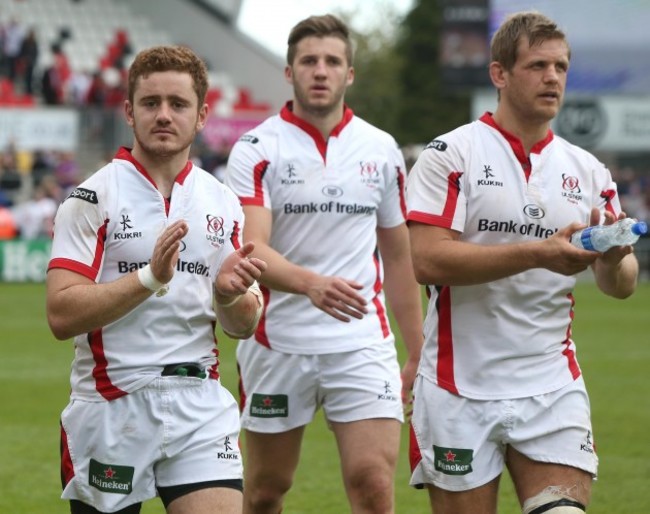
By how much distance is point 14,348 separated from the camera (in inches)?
653

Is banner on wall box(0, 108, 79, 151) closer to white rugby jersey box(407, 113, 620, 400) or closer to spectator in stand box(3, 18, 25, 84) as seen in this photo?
spectator in stand box(3, 18, 25, 84)

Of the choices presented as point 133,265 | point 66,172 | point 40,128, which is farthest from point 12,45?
point 133,265

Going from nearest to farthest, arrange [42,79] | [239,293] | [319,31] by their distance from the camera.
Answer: [239,293], [319,31], [42,79]

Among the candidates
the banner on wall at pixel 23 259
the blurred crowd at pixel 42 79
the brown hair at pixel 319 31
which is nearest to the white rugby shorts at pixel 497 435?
the brown hair at pixel 319 31

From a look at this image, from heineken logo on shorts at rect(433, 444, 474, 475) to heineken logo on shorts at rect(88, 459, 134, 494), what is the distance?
3.95 ft

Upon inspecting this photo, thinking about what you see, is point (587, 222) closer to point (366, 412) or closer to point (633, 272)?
point (633, 272)

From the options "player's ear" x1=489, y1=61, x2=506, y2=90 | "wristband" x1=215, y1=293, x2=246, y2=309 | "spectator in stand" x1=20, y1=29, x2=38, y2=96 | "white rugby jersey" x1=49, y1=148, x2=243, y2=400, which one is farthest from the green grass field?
"spectator in stand" x1=20, y1=29, x2=38, y2=96

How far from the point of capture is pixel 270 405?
679 cm

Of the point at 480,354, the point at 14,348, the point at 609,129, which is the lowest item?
the point at 14,348

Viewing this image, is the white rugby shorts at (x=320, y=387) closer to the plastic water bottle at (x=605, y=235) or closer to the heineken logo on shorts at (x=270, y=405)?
the heineken logo on shorts at (x=270, y=405)

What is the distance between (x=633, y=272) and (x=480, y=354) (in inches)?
27.1

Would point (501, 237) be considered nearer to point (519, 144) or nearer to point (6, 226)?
point (519, 144)

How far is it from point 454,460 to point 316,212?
6.28 feet

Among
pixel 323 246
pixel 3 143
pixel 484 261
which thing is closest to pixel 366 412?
pixel 323 246
